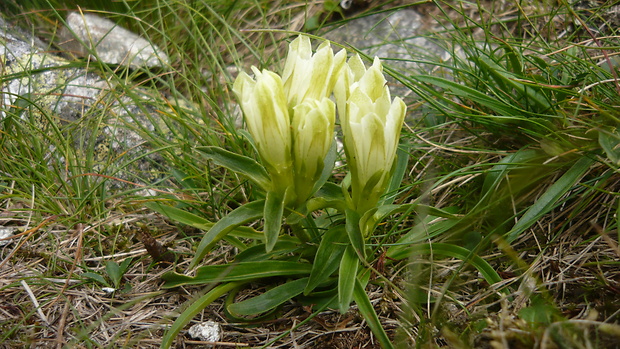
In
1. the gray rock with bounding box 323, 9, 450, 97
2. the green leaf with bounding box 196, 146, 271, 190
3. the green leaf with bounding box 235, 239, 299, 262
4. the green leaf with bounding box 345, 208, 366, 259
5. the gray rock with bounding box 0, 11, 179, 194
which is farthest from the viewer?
the gray rock with bounding box 323, 9, 450, 97

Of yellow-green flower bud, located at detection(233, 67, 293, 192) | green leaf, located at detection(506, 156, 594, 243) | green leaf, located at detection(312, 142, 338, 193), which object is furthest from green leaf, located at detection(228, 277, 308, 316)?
green leaf, located at detection(506, 156, 594, 243)

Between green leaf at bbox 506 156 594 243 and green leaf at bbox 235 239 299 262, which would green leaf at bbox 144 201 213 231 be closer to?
green leaf at bbox 235 239 299 262

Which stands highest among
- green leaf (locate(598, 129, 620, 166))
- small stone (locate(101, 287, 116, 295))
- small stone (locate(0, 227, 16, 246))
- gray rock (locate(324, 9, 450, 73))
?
gray rock (locate(324, 9, 450, 73))

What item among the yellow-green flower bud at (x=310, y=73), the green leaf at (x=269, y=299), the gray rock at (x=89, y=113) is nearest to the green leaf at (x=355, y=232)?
the green leaf at (x=269, y=299)

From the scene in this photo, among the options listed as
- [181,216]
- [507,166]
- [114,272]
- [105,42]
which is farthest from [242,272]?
[105,42]

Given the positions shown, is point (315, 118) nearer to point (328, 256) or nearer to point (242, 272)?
point (328, 256)

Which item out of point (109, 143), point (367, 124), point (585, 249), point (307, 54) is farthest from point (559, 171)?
point (109, 143)
